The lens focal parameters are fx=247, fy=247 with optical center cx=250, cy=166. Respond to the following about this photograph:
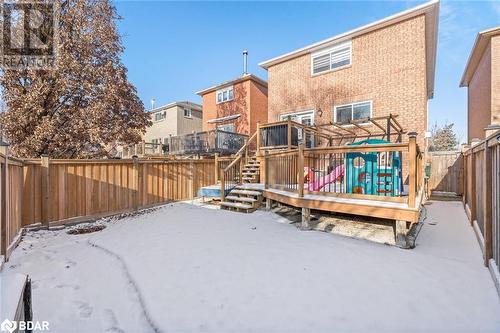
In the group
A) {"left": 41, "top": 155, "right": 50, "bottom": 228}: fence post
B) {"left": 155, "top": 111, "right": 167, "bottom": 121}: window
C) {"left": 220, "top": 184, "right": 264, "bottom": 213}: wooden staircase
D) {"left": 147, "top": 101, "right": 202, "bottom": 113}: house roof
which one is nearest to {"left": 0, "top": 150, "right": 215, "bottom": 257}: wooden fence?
{"left": 41, "top": 155, "right": 50, "bottom": 228}: fence post

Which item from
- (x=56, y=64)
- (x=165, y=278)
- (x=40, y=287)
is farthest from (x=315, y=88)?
(x=40, y=287)

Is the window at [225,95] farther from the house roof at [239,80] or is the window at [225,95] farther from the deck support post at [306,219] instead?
the deck support post at [306,219]

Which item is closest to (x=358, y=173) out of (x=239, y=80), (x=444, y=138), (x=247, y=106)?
(x=247, y=106)

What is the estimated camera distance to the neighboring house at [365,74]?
9.47 m

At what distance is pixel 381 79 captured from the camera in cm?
1030

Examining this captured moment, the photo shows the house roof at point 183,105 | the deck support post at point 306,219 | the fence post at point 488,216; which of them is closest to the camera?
the fence post at point 488,216

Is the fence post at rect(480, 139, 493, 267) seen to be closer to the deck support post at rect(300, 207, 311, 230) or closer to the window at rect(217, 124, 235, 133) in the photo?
the deck support post at rect(300, 207, 311, 230)

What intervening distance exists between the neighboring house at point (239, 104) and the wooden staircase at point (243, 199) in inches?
350

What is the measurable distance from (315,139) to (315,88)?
2667 millimetres

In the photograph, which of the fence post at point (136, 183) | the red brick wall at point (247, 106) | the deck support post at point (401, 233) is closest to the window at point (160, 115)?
the red brick wall at point (247, 106)

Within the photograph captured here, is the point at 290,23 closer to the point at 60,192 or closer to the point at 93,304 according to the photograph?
the point at 60,192

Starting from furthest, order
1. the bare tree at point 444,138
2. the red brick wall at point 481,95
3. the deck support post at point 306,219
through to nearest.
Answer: the bare tree at point 444,138
the red brick wall at point 481,95
the deck support post at point 306,219

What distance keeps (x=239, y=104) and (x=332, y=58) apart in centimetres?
746

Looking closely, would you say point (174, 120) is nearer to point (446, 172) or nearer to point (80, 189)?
point (80, 189)
